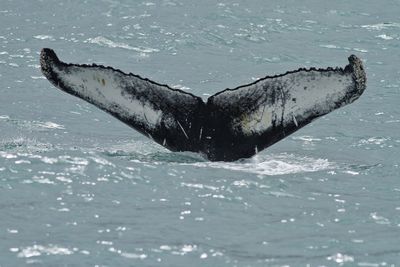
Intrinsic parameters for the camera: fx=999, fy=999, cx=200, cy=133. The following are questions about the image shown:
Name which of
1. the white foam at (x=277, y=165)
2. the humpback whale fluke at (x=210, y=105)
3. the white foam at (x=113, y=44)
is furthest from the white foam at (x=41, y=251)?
the white foam at (x=113, y=44)

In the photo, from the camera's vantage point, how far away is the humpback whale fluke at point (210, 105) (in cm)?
1013

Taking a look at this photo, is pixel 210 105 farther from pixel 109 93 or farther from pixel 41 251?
pixel 41 251

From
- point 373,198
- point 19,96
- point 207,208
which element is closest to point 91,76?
point 207,208

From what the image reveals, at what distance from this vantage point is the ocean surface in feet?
25.6

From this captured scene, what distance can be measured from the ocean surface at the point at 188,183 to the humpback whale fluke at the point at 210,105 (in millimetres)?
315

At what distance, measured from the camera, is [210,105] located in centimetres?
1033

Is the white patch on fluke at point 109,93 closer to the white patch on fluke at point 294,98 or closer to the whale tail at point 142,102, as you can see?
the whale tail at point 142,102

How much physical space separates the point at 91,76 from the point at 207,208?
2158 millimetres

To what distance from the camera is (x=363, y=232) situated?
848 centimetres

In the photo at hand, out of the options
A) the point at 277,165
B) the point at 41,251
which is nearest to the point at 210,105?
the point at 277,165

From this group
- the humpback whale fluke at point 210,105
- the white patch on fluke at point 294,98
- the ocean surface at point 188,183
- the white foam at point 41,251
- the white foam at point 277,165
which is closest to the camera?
the white foam at point 41,251

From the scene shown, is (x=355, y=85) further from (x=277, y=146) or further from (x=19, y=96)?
(x=19, y=96)

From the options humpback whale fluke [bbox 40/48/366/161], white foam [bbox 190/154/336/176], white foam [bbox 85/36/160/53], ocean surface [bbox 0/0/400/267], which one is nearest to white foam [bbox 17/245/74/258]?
ocean surface [bbox 0/0/400/267]

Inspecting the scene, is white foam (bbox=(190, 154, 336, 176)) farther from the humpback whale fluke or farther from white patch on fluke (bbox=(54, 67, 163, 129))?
white patch on fluke (bbox=(54, 67, 163, 129))
